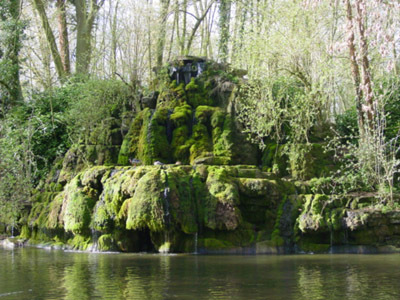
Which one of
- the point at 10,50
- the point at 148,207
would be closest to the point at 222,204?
the point at 148,207

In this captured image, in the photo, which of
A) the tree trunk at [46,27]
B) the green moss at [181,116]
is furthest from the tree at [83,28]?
the green moss at [181,116]

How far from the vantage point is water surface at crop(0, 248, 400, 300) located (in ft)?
22.9

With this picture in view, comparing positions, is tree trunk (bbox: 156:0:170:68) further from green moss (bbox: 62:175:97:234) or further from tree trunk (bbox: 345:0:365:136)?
green moss (bbox: 62:175:97:234)

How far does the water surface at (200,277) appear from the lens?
6.99 meters

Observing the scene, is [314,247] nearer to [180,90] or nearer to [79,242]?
[79,242]

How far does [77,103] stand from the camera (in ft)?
68.1

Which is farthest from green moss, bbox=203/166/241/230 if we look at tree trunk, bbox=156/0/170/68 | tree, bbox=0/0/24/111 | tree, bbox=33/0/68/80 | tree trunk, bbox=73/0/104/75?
tree trunk, bbox=73/0/104/75

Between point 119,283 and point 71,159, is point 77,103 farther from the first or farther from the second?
Result: point 119,283

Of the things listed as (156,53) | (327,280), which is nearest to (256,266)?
(327,280)

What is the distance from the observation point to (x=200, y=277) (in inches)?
335

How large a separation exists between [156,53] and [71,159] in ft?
23.3

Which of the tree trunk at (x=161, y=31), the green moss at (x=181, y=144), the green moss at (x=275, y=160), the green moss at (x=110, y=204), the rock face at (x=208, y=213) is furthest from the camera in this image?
the tree trunk at (x=161, y=31)

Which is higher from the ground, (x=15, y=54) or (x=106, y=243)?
(x=15, y=54)

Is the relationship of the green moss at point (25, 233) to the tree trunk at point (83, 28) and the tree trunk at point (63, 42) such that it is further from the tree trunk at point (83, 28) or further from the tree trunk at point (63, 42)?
the tree trunk at point (63, 42)
